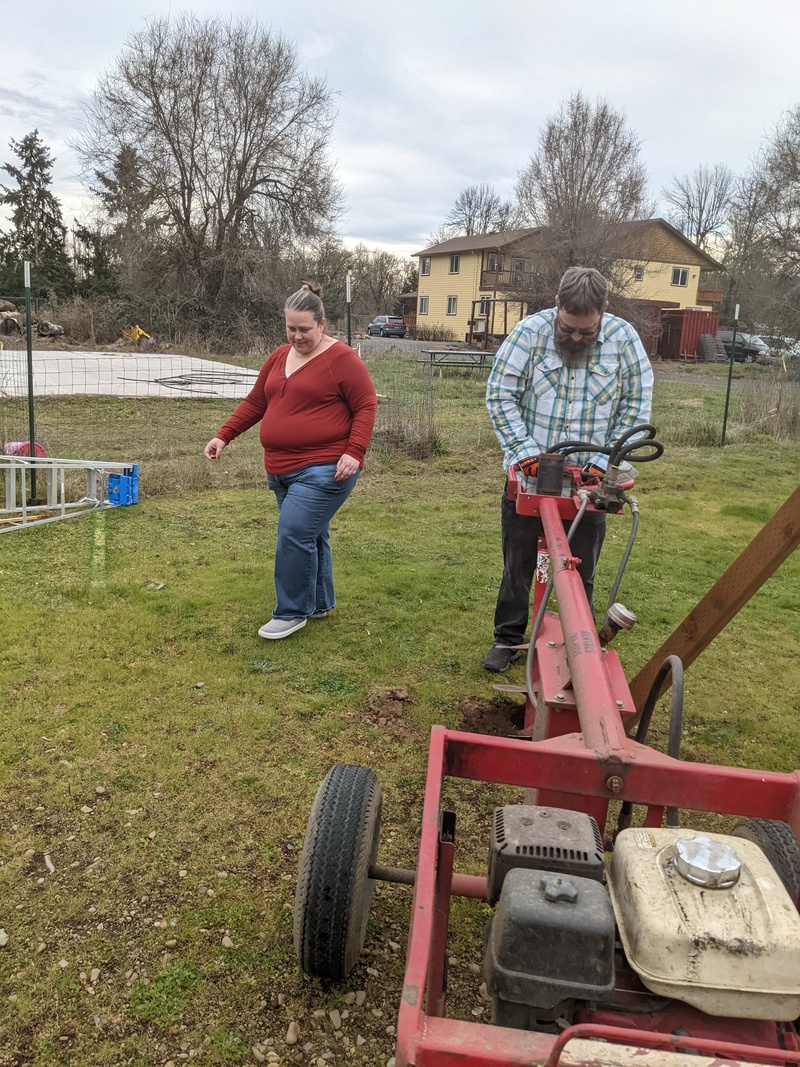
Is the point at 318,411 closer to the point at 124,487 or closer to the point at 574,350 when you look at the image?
the point at 574,350

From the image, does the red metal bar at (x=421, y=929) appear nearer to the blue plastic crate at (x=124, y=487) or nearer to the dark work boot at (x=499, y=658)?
the dark work boot at (x=499, y=658)

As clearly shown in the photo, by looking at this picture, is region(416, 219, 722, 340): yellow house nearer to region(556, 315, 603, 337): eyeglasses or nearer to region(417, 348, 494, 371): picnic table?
region(417, 348, 494, 371): picnic table

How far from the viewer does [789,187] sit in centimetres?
2072

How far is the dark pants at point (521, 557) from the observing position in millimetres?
3424

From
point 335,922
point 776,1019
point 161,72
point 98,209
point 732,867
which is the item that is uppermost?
point 161,72

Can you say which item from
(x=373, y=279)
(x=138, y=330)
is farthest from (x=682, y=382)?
Answer: (x=373, y=279)

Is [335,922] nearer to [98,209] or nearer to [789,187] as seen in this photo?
[789,187]

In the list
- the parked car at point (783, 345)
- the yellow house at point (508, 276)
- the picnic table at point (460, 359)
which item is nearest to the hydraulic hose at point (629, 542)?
the picnic table at point (460, 359)

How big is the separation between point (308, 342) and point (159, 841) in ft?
7.44

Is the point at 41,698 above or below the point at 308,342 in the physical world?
below

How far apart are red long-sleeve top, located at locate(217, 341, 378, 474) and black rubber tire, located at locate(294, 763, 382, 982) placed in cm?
215

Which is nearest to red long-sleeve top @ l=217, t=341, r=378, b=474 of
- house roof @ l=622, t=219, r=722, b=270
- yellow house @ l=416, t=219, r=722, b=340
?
yellow house @ l=416, t=219, r=722, b=340

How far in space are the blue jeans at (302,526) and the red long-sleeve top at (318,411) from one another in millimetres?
73

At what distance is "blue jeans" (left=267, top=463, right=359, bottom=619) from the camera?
12.9ft
